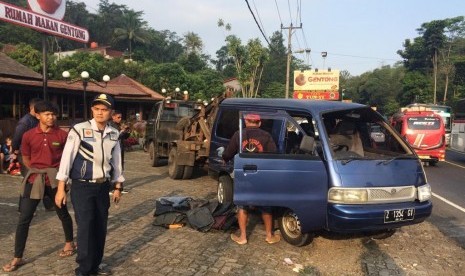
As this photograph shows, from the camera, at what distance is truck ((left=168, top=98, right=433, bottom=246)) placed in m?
5.14

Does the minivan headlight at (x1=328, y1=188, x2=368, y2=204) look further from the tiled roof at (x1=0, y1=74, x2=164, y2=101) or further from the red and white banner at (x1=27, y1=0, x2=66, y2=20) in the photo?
the tiled roof at (x1=0, y1=74, x2=164, y2=101)

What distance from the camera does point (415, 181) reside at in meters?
5.51

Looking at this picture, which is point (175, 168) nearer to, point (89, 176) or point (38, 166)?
point (38, 166)

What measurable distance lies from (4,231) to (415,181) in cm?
558

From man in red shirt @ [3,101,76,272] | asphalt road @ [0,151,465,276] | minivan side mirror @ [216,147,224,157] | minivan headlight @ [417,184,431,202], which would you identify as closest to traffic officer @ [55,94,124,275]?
man in red shirt @ [3,101,76,272]

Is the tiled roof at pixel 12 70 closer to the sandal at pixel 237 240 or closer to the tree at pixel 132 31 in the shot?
the sandal at pixel 237 240

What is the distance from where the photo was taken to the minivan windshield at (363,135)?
588 cm

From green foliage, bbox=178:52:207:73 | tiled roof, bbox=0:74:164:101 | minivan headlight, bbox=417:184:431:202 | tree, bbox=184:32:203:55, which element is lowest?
minivan headlight, bbox=417:184:431:202

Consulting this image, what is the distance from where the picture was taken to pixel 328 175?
17.0ft

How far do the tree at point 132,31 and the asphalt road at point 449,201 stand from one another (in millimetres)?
76465

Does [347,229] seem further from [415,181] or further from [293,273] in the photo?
[415,181]

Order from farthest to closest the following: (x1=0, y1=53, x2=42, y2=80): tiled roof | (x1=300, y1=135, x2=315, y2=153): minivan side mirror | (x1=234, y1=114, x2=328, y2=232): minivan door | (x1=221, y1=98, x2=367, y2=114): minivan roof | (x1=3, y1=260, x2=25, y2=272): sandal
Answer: (x1=0, y1=53, x2=42, y2=80): tiled roof → (x1=221, y1=98, x2=367, y2=114): minivan roof → (x1=300, y1=135, x2=315, y2=153): minivan side mirror → (x1=234, y1=114, x2=328, y2=232): minivan door → (x1=3, y1=260, x2=25, y2=272): sandal

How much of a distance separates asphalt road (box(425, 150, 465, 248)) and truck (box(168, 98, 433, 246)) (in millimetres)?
1740

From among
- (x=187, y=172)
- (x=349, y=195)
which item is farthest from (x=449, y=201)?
(x=187, y=172)
